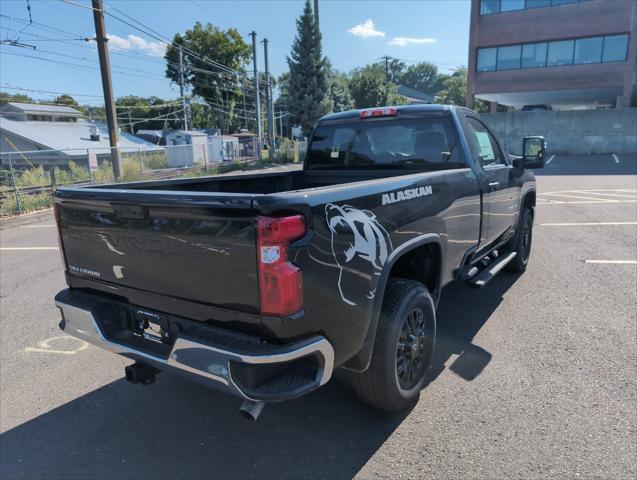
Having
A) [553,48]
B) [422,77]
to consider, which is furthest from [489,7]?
[422,77]

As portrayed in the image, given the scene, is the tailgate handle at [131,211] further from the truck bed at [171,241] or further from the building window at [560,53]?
the building window at [560,53]

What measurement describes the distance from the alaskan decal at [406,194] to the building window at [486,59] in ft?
106

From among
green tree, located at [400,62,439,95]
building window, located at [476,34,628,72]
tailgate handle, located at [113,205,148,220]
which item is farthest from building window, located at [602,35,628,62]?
green tree, located at [400,62,439,95]

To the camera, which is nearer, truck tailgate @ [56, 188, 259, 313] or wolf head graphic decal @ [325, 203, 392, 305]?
truck tailgate @ [56, 188, 259, 313]

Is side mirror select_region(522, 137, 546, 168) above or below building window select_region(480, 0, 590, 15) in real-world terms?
below

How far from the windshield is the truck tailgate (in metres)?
2.52

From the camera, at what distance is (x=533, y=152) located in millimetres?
5152

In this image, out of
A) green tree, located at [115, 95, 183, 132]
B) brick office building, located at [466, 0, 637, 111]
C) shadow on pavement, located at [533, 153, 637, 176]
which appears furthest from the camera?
green tree, located at [115, 95, 183, 132]

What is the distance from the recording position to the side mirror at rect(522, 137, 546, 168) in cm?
505

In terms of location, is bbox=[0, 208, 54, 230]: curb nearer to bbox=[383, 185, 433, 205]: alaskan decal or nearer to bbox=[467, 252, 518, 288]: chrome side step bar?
bbox=[467, 252, 518, 288]: chrome side step bar

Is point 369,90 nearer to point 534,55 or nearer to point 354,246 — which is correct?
point 534,55

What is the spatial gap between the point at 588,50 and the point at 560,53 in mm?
1568

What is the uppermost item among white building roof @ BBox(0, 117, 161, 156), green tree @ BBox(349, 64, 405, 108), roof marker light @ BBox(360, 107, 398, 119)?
green tree @ BBox(349, 64, 405, 108)

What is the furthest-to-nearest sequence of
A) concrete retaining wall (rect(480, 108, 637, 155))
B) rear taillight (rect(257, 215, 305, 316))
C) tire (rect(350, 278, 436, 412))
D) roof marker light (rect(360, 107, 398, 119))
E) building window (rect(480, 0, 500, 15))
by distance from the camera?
building window (rect(480, 0, 500, 15)), concrete retaining wall (rect(480, 108, 637, 155)), roof marker light (rect(360, 107, 398, 119)), tire (rect(350, 278, 436, 412)), rear taillight (rect(257, 215, 305, 316))
